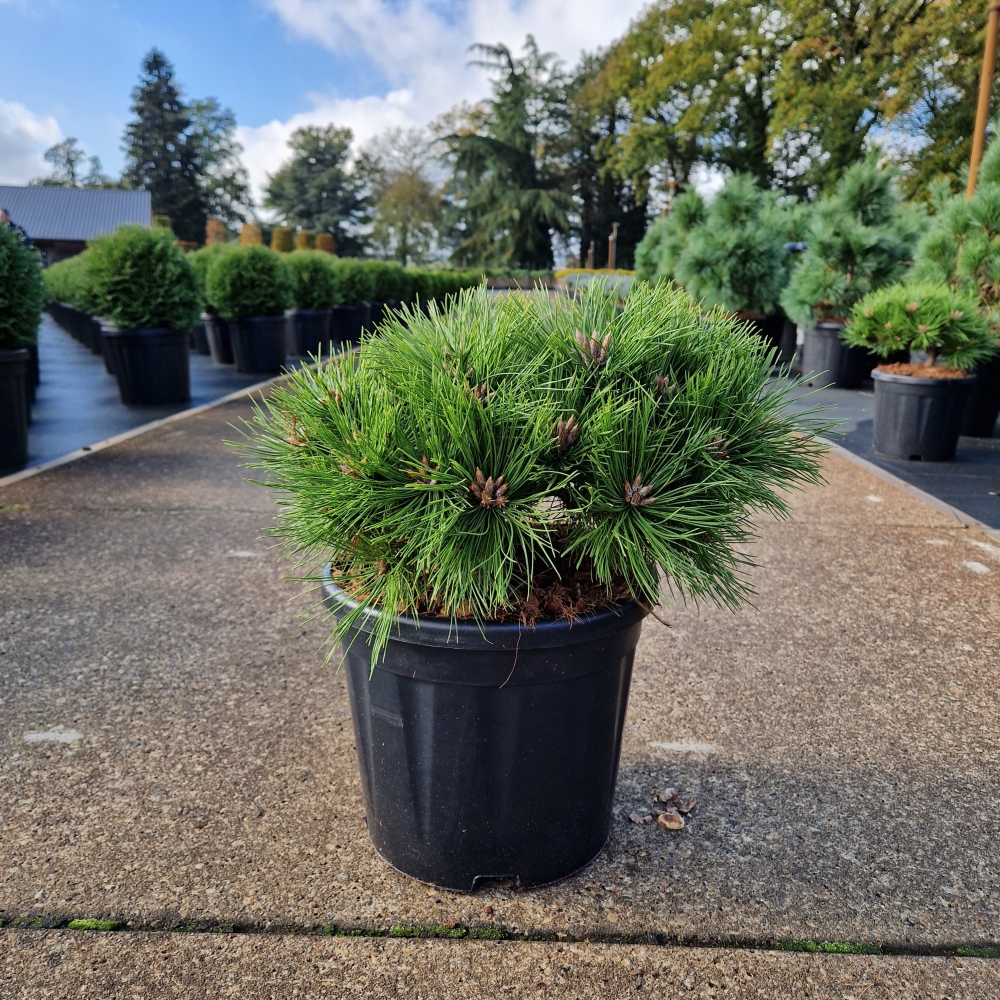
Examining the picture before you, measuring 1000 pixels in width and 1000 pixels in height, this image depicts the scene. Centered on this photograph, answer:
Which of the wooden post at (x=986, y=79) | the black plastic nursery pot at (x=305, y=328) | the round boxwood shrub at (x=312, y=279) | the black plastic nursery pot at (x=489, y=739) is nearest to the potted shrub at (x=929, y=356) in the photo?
the wooden post at (x=986, y=79)

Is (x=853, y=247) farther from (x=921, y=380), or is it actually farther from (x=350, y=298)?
(x=350, y=298)

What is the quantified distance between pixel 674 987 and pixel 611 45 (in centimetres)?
5126

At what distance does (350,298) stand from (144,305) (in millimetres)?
7623

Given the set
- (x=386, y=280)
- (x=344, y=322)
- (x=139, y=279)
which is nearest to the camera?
(x=139, y=279)

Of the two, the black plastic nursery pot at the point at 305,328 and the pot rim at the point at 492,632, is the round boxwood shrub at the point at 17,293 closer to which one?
the pot rim at the point at 492,632

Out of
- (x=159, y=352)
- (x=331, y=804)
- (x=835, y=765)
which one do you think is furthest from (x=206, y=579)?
(x=159, y=352)

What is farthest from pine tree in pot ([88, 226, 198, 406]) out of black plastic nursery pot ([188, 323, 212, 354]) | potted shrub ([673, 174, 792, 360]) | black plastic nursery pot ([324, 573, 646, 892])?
black plastic nursery pot ([324, 573, 646, 892])

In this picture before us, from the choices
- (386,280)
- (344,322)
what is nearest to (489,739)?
(344,322)

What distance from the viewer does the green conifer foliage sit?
30.3 ft

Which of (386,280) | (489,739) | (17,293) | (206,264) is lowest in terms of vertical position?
(489,739)

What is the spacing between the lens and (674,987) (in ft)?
5.19

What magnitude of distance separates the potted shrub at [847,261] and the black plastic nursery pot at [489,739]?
330 inches

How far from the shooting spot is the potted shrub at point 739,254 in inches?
404

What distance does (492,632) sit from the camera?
1.59 metres
